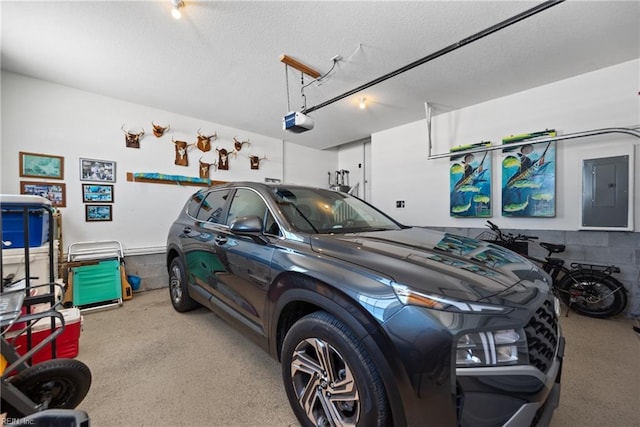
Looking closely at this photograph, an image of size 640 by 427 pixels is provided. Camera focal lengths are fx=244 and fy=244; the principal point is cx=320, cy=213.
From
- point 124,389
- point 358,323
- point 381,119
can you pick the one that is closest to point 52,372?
point 124,389

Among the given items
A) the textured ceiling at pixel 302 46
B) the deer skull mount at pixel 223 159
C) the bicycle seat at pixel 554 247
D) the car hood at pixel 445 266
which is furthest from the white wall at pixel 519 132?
the deer skull mount at pixel 223 159

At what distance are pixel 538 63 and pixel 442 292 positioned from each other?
346 centimetres

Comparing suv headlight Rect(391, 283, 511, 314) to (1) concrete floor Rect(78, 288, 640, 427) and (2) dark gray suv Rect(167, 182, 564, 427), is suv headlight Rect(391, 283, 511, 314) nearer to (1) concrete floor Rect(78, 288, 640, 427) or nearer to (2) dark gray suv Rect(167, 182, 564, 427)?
(2) dark gray suv Rect(167, 182, 564, 427)

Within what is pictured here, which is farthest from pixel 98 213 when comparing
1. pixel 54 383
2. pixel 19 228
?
pixel 54 383

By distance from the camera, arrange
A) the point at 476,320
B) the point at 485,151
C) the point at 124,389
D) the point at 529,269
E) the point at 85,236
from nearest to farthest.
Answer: the point at 476,320
the point at 529,269
the point at 124,389
the point at 85,236
the point at 485,151

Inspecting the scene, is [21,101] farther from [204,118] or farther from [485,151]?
[485,151]

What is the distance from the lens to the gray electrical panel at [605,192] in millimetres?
2826

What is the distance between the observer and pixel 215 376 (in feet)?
5.89

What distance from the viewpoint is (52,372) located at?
47.2 inches

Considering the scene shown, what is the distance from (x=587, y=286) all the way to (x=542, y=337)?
301 cm

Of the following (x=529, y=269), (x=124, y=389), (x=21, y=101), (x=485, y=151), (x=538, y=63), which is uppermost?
(x=538, y=63)

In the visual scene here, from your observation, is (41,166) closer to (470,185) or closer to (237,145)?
(237,145)

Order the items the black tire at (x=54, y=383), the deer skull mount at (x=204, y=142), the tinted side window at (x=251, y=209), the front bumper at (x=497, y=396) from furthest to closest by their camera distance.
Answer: the deer skull mount at (x=204, y=142)
the tinted side window at (x=251, y=209)
the black tire at (x=54, y=383)
the front bumper at (x=497, y=396)

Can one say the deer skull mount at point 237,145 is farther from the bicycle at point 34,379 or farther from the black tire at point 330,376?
the black tire at point 330,376
